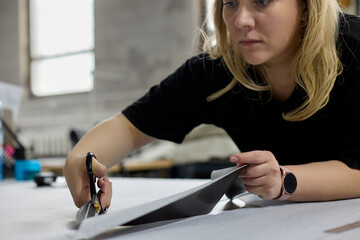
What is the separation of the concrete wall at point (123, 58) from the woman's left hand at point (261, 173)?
3783mm

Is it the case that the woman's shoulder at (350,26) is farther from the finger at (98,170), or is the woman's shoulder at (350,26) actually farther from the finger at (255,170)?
the finger at (98,170)

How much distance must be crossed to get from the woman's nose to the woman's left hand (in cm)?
28

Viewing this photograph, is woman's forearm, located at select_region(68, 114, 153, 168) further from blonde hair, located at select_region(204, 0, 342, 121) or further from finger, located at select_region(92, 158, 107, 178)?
blonde hair, located at select_region(204, 0, 342, 121)

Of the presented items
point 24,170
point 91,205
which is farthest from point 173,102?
point 24,170

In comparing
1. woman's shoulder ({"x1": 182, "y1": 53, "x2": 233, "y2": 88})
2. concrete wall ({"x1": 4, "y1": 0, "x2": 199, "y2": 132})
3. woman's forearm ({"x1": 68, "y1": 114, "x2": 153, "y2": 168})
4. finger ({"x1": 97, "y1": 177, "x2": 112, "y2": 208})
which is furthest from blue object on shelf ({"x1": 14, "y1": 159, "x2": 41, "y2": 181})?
concrete wall ({"x1": 4, "y1": 0, "x2": 199, "y2": 132})

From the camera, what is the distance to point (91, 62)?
17.2 ft

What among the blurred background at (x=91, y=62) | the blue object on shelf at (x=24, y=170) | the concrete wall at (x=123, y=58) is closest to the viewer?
the blue object on shelf at (x=24, y=170)

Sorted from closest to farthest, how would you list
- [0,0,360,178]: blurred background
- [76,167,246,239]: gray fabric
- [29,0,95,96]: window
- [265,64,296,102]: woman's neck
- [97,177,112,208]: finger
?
[76,167,246,239]: gray fabric < [97,177,112,208]: finger < [265,64,296,102]: woman's neck < [0,0,360,178]: blurred background < [29,0,95,96]: window

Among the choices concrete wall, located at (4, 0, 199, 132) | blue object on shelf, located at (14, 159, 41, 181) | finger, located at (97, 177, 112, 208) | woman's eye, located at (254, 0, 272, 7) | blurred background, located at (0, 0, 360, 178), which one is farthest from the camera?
concrete wall, located at (4, 0, 199, 132)

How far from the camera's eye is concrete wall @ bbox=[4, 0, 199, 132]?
454cm

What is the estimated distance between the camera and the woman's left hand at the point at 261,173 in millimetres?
641

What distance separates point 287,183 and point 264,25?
1.02 feet

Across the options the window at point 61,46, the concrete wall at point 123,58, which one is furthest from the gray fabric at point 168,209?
the window at point 61,46

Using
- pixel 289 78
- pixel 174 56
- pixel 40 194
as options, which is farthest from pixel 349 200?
pixel 174 56
